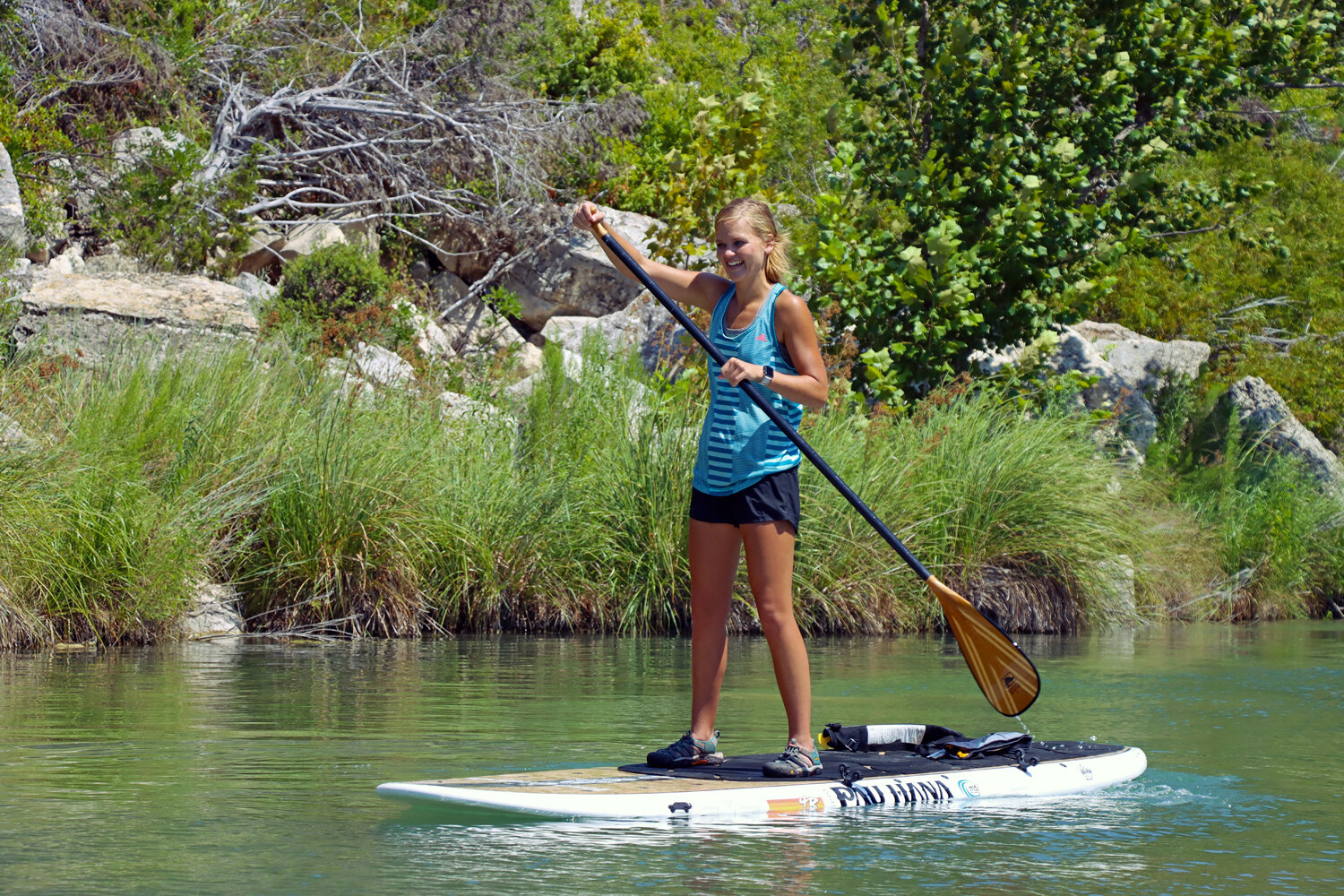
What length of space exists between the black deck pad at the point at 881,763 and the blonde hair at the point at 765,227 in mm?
1519

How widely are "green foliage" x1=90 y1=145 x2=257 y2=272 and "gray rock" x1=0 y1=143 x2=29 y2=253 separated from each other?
7.59 feet

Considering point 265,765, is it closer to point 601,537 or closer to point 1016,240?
point 601,537

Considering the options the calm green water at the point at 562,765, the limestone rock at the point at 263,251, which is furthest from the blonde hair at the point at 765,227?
the limestone rock at the point at 263,251

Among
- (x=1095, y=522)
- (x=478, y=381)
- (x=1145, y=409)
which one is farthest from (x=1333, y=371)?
(x=478, y=381)

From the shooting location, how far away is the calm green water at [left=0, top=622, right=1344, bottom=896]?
11.9 ft

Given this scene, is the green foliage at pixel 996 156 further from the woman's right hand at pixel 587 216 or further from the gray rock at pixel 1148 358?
the woman's right hand at pixel 587 216

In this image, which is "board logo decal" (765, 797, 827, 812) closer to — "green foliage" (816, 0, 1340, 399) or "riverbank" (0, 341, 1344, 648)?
"riverbank" (0, 341, 1344, 648)

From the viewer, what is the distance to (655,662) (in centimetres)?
870

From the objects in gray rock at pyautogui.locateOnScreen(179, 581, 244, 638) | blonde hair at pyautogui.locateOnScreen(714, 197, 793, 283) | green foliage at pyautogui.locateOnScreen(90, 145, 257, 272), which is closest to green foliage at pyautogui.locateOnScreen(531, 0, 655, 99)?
green foliage at pyautogui.locateOnScreen(90, 145, 257, 272)

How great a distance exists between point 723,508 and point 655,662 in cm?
406

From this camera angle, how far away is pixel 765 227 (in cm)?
489

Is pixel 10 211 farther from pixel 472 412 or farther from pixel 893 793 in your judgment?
pixel 893 793

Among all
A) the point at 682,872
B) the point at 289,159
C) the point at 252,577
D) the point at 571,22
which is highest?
the point at 571,22

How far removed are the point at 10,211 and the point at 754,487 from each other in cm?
1103
